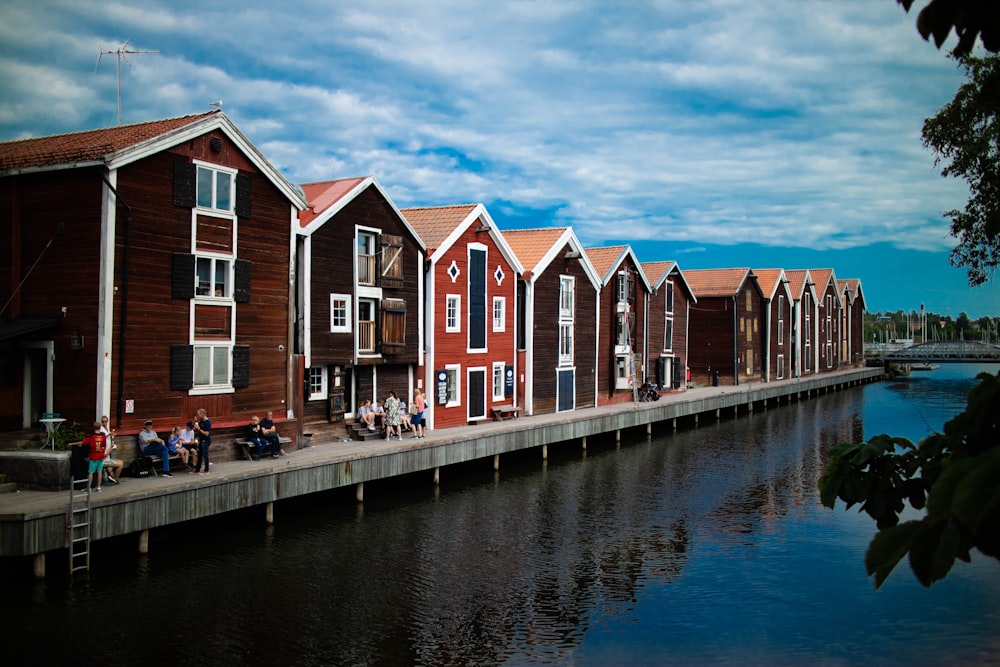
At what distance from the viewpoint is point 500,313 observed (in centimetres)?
3812

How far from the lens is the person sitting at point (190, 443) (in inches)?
873

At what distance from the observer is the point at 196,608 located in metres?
16.1

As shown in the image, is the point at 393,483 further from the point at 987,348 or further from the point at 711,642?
the point at 987,348

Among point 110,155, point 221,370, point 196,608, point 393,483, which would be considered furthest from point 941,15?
point 393,483

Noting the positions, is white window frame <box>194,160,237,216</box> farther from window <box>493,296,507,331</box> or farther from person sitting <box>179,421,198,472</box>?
window <box>493,296,507,331</box>

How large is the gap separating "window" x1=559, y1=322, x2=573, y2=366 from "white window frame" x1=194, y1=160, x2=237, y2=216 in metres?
21.2

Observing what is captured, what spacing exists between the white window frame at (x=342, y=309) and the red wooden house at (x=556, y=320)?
11.9 meters

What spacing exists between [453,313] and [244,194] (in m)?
11.9

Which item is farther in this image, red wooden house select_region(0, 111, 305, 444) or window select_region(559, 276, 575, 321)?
window select_region(559, 276, 575, 321)

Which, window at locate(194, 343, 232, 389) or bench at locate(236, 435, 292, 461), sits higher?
window at locate(194, 343, 232, 389)

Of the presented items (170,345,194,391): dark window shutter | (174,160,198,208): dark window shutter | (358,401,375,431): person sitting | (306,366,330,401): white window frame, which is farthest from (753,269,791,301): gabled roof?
(170,345,194,391): dark window shutter

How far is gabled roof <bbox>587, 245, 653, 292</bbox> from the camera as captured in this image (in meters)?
47.5

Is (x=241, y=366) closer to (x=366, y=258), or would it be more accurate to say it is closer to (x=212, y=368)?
(x=212, y=368)

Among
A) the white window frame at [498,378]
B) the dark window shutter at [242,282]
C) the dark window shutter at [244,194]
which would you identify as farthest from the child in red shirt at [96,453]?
the white window frame at [498,378]
